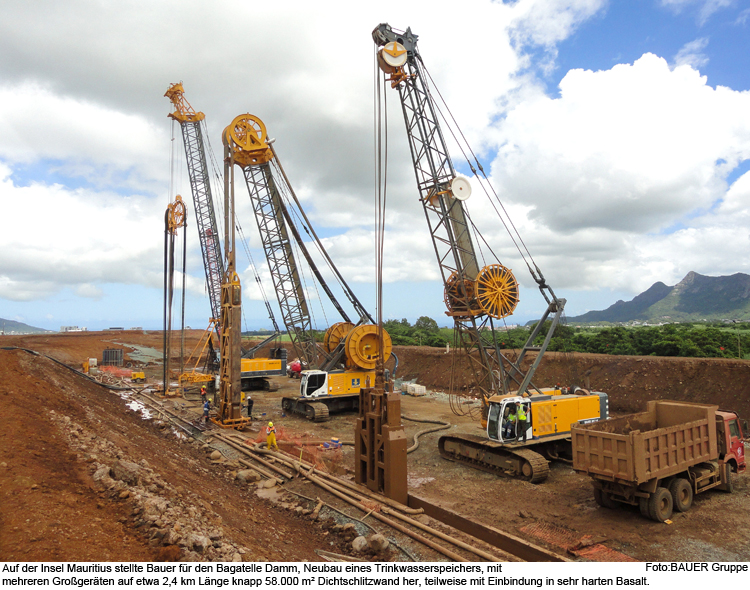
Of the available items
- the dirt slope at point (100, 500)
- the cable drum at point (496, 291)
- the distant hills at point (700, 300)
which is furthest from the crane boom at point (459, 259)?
the distant hills at point (700, 300)

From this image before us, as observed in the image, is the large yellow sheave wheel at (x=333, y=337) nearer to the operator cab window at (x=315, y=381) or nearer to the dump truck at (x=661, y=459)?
the operator cab window at (x=315, y=381)

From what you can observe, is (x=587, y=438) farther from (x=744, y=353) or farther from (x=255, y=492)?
(x=744, y=353)

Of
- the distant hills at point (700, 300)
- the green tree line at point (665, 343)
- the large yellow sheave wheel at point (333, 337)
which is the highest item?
the distant hills at point (700, 300)

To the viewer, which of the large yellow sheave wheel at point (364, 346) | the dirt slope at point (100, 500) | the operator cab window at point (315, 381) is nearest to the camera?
the dirt slope at point (100, 500)

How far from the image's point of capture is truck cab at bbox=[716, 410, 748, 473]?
9.47 metres

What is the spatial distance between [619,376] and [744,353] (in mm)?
8486

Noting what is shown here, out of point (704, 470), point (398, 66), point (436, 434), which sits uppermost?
point (398, 66)

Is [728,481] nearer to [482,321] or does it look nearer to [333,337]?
[482,321]

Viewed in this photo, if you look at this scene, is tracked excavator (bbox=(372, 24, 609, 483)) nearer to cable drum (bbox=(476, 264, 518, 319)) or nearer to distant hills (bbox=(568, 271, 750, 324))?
cable drum (bbox=(476, 264, 518, 319))

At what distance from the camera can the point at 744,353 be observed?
24.8 metres

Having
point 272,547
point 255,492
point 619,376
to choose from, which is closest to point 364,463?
point 255,492

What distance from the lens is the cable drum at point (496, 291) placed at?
49.1ft

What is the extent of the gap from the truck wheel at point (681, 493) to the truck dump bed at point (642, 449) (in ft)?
1.20

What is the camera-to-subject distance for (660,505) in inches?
324
